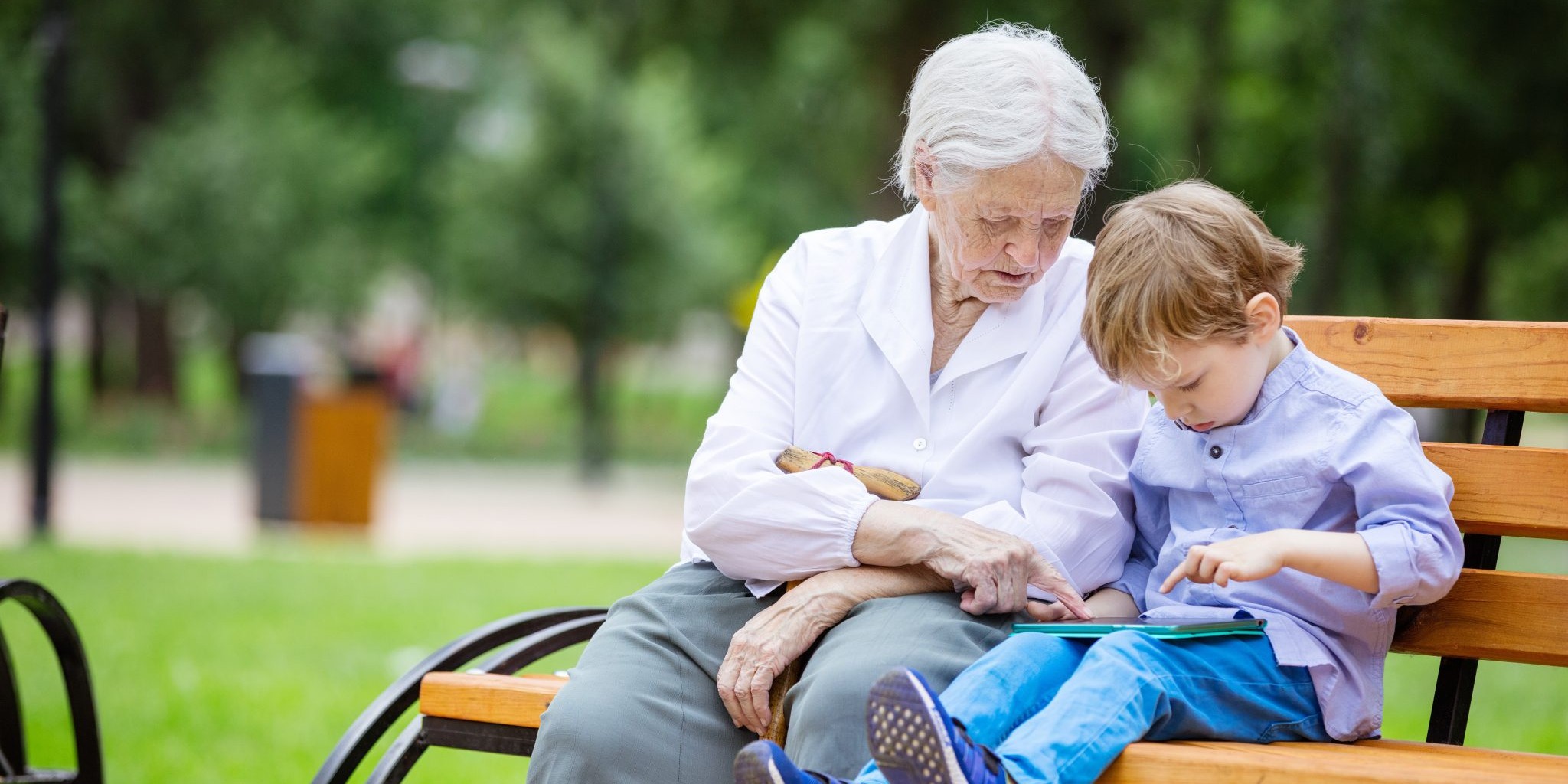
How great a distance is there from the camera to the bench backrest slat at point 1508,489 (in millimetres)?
2617

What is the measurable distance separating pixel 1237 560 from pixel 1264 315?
435mm

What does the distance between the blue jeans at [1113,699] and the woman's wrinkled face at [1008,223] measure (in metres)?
0.72

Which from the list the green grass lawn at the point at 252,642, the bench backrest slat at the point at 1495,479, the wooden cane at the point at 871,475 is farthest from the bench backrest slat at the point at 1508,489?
the green grass lawn at the point at 252,642

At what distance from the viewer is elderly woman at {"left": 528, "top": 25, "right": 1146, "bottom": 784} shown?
2492 millimetres

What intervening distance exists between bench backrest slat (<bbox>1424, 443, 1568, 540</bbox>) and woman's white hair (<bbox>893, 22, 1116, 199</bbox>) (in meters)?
0.81

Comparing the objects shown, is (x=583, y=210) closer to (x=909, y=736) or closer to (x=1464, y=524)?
(x=1464, y=524)

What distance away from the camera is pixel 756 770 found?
1966 millimetres

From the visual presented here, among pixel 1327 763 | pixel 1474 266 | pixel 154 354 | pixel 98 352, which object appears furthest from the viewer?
pixel 98 352

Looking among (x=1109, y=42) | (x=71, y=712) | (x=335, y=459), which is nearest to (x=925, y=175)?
(x=71, y=712)

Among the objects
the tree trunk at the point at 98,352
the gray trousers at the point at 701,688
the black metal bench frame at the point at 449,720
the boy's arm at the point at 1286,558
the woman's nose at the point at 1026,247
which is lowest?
the tree trunk at the point at 98,352

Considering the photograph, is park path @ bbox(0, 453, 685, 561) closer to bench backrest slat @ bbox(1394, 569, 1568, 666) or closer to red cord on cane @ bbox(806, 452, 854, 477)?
red cord on cane @ bbox(806, 452, 854, 477)

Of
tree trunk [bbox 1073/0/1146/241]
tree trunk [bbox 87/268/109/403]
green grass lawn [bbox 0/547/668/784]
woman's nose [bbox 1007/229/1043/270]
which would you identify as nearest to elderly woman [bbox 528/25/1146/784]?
woman's nose [bbox 1007/229/1043/270]

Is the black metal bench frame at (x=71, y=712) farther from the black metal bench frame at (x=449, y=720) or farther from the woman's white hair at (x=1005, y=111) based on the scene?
the woman's white hair at (x=1005, y=111)

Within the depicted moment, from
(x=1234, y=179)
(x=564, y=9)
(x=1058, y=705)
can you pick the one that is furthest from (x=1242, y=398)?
(x=1234, y=179)
